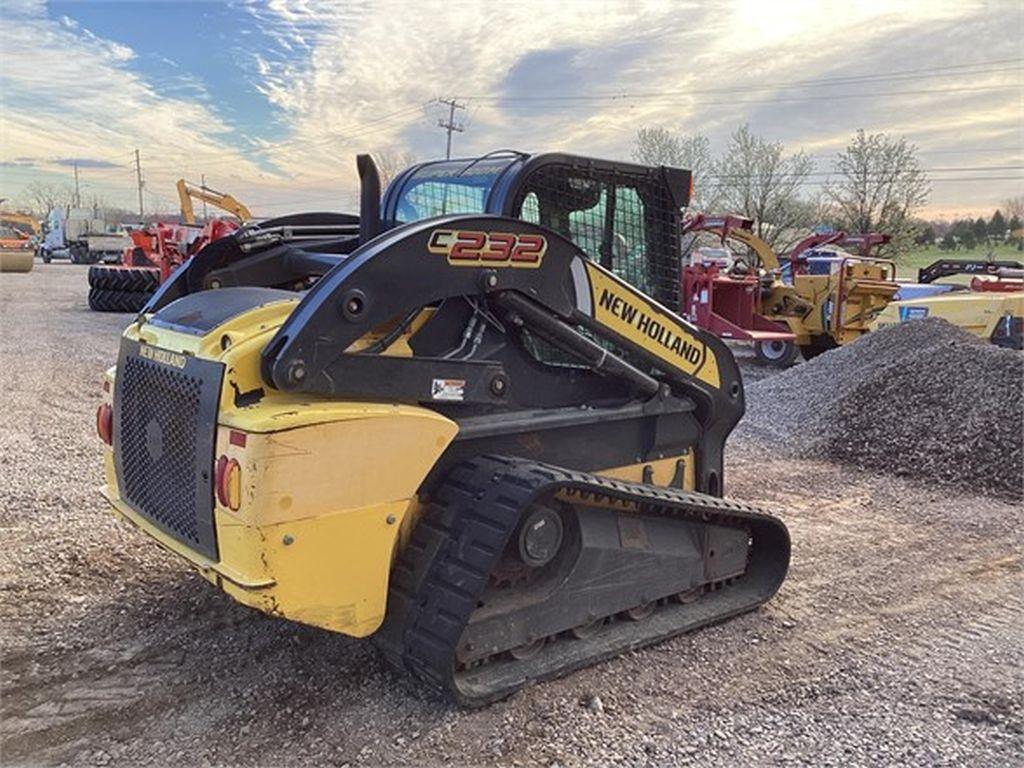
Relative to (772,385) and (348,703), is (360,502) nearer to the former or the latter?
(348,703)

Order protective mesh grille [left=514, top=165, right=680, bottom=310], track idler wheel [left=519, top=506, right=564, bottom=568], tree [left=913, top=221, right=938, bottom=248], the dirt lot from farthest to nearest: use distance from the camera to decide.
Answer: tree [left=913, top=221, right=938, bottom=248] < protective mesh grille [left=514, top=165, right=680, bottom=310] < track idler wheel [left=519, top=506, right=564, bottom=568] < the dirt lot

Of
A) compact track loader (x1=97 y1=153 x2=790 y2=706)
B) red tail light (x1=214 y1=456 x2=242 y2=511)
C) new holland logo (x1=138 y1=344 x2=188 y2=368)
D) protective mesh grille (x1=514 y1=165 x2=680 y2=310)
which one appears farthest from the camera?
protective mesh grille (x1=514 y1=165 x2=680 y2=310)

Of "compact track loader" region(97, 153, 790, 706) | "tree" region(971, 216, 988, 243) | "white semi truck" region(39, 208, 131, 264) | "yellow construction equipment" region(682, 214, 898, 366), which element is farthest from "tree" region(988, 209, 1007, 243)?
"compact track loader" region(97, 153, 790, 706)

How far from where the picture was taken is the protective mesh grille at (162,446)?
10.2ft

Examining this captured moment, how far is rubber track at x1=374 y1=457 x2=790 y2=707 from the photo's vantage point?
307cm

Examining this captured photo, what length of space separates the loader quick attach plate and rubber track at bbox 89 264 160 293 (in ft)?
57.2

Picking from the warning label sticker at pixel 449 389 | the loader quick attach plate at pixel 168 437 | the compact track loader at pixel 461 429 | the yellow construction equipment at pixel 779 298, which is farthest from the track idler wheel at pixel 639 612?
the yellow construction equipment at pixel 779 298

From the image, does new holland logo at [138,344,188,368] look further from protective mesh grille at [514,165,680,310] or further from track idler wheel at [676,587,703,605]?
track idler wheel at [676,587,703,605]

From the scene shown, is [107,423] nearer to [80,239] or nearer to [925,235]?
[80,239]

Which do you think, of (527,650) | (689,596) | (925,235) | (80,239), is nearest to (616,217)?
(689,596)

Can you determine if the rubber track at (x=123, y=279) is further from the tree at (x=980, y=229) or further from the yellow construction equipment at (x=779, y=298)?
the tree at (x=980, y=229)

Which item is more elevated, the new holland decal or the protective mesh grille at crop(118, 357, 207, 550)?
the new holland decal

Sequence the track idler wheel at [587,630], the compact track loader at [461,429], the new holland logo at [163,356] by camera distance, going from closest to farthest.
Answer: the compact track loader at [461,429] → the new holland logo at [163,356] → the track idler wheel at [587,630]

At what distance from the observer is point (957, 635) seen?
412 cm
